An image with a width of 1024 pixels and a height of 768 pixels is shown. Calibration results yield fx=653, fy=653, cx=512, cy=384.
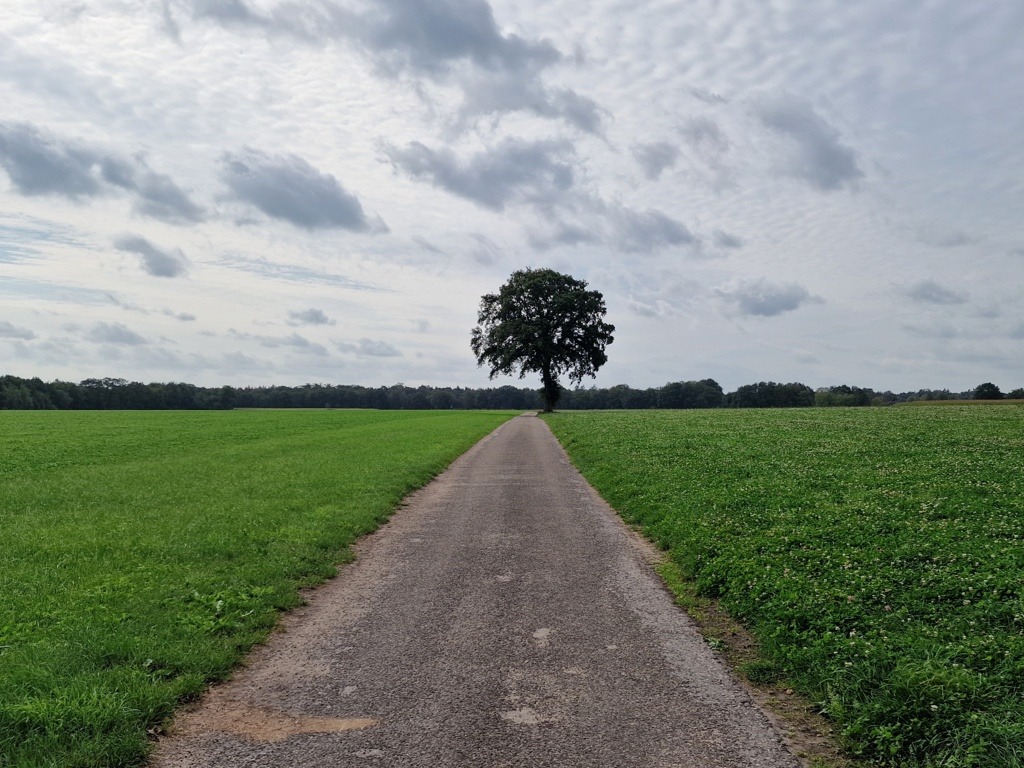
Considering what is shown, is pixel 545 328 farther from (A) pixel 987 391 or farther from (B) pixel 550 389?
(A) pixel 987 391

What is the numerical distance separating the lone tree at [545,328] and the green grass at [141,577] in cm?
6291

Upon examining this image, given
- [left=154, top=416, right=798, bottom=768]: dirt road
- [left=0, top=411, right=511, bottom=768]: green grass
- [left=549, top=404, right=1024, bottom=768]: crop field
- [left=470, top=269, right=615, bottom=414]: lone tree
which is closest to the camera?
[left=154, top=416, right=798, bottom=768]: dirt road

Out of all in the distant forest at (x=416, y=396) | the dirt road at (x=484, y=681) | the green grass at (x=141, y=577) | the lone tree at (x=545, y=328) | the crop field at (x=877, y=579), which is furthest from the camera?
the distant forest at (x=416, y=396)

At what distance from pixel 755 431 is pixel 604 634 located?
28.9 metres

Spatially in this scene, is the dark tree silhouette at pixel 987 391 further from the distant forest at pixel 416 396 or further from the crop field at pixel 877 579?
the crop field at pixel 877 579

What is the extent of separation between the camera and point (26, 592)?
28.9ft

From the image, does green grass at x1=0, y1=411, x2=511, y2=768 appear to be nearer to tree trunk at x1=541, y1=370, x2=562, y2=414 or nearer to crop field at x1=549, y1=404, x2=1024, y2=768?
crop field at x1=549, y1=404, x2=1024, y2=768

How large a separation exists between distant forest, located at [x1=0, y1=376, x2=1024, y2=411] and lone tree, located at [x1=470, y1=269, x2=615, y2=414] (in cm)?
1017

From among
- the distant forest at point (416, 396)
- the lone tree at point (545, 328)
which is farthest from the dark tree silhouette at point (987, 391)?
the lone tree at point (545, 328)

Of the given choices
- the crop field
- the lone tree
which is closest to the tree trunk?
the lone tree

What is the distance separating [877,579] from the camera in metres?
8.20

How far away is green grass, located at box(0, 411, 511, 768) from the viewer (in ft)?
17.6

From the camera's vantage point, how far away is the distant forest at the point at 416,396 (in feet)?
374

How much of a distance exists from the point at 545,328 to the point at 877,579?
7903 cm
